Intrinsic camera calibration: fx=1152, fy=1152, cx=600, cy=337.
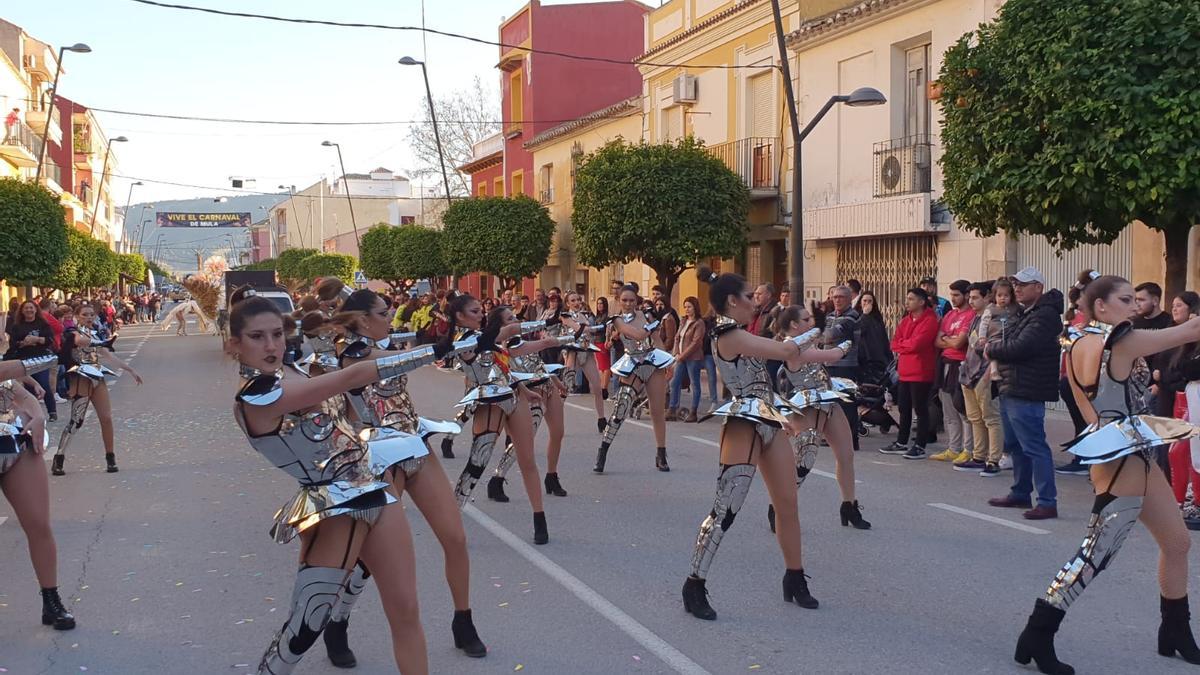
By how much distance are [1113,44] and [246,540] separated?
8.76 metres

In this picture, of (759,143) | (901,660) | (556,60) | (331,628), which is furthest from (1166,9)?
(556,60)

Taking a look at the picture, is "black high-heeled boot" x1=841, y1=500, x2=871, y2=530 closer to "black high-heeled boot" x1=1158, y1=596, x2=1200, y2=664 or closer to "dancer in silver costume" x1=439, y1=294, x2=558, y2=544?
"dancer in silver costume" x1=439, y1=294, x2=558, y2=544

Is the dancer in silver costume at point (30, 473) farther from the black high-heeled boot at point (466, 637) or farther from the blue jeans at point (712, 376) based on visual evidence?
the blue jeans at point (712, 376)

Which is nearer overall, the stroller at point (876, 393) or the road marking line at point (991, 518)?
the road marking line at point (991, 518)

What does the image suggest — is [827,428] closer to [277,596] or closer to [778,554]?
[778,554]

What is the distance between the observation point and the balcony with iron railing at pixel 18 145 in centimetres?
4406

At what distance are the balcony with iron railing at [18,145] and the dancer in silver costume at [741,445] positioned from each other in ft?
145

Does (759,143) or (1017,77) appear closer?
(1017,77)

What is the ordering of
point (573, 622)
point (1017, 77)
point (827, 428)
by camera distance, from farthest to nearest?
point (1017, 77), point (827, 428), point (573, 622)

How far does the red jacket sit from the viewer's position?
12.0 meters

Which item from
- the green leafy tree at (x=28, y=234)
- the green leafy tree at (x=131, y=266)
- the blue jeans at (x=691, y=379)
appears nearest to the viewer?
the blue jeans at (x=691, y=379)

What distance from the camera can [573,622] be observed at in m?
6.07

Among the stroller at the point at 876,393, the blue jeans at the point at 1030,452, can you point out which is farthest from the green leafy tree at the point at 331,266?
the blue jeans at the point at 1030,452

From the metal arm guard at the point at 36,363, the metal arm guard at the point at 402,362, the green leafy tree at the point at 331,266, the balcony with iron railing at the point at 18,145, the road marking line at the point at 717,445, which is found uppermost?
the balcony with iron railing at the point at 18,145
